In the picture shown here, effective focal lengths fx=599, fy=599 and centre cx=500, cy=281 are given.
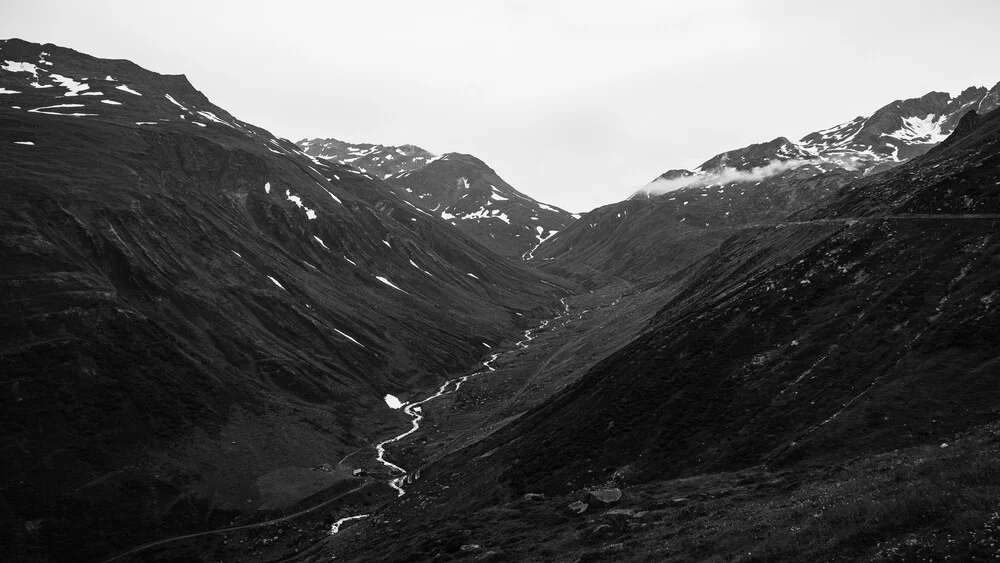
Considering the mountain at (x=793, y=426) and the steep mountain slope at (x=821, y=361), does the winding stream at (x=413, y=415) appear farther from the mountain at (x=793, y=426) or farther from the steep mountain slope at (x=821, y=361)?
the steep mountain slope at (x=821, y=361)

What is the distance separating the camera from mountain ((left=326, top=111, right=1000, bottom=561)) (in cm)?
2850

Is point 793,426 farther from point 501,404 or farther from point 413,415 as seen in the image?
point 413,415

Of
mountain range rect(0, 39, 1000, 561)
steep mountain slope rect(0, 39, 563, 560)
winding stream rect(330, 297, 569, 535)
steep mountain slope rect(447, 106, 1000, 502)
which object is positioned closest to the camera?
mountain range rect(0, 39, 1000, 561)

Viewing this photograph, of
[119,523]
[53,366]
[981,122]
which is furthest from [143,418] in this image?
[981,122]

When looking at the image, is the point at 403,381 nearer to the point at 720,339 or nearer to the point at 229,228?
the point at 229,228

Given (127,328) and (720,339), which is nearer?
(720,339)

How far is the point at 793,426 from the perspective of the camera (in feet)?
176

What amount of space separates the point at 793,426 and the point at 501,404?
78403mm

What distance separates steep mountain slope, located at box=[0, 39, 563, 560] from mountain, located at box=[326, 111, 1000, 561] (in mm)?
32199

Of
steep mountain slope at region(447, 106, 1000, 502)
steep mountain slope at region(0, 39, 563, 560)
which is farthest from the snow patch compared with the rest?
steep mountain slope at region(447, 106, 1000, 502)

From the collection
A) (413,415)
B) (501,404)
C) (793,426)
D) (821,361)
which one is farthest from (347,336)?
(793,426)

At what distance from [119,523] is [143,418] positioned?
72.5 ft

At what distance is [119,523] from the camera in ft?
259

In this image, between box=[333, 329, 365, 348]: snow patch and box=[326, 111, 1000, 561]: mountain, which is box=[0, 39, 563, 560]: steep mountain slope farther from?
box=[326, 111, 1000, 561]: mountain
